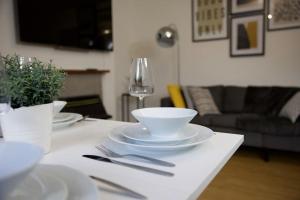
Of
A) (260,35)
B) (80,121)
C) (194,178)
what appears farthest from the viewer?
(260,35)

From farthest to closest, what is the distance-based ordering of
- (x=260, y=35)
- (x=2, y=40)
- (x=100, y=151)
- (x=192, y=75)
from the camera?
(x=192, y=75) < (x=260, y=35) < (x=2, y=40) < (x=100, y=151)

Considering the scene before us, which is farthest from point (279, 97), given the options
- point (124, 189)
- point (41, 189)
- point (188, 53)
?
point (41, 189)

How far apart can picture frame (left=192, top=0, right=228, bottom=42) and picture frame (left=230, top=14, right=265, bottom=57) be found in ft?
0.45

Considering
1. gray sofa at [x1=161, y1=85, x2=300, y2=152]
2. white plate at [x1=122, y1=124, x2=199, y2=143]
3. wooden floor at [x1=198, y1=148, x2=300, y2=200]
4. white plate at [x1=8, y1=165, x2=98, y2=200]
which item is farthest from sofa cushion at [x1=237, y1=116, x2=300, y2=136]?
white plate at [x1=8, y1=165, x2=98, y2=200]

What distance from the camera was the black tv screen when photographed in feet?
8.25

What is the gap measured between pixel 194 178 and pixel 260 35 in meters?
3.34

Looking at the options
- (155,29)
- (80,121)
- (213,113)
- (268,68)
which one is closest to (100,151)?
(80,121)

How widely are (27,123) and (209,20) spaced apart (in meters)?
3.50

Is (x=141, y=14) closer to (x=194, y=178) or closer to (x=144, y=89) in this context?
(x=144, y=89)

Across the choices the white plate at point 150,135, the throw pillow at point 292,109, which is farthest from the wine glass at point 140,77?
the throw pillow at point 292,109

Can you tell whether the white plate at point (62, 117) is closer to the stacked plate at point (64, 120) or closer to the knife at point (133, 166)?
the stacked plate at point (64, 120)

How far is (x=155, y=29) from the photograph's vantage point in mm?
4109

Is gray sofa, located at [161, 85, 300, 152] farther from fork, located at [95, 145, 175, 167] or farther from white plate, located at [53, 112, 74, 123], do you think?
fork, located at [95, 145, 175, 167]

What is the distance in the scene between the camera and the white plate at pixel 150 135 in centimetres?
66
